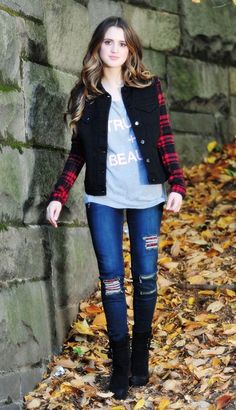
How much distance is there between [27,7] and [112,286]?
1559mm

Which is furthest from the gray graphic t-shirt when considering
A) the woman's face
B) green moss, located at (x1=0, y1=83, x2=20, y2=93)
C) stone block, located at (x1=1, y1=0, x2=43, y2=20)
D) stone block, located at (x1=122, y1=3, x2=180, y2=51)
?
stone block, located at (x1=122, y1=3, x2=180, y2=51)

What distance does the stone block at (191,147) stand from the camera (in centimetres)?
735

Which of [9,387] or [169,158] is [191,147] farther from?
[9,387]

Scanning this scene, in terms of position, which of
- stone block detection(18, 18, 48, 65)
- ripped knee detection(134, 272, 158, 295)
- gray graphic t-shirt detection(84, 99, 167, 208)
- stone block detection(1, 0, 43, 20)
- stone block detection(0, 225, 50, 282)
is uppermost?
stone block detection(1, 0, 43, 20)

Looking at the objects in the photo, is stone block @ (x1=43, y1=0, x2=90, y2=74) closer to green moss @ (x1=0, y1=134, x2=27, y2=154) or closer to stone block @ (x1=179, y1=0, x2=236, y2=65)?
green moss @ (x1=0, y1=134, x2=27, y2=154)

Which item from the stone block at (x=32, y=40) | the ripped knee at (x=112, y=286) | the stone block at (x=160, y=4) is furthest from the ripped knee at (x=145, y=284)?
the stone block at (x=160, y=4)

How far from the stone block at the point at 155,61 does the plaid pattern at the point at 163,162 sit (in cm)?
306

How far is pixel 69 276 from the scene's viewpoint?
4.61 metres

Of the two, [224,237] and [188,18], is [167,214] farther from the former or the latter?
[188,18]

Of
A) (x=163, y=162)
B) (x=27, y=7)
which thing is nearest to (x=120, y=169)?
(x=163, y=162)

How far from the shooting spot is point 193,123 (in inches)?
297

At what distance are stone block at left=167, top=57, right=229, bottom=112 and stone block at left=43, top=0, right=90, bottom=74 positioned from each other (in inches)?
98.3

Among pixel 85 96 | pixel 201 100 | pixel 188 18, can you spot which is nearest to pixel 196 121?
pixel 201 100

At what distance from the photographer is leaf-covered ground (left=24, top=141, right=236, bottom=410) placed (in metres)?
3.95
